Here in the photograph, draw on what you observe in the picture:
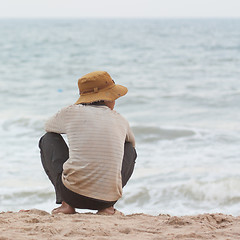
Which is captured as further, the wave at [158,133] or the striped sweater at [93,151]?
the wave at [158,133]

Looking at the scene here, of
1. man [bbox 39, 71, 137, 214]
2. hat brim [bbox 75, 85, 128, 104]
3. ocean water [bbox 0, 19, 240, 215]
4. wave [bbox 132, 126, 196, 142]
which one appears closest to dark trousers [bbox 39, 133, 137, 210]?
man [bbox 39, 71, 137, 214]

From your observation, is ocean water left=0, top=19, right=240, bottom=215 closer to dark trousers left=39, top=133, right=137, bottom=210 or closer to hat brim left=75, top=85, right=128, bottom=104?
dark trousers left=39, top=133, right=137, bottom=210

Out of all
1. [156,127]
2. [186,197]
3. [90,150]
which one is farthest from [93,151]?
[156,127]

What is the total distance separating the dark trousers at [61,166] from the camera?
2947 millimetres

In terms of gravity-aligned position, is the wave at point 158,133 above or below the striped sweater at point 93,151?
below

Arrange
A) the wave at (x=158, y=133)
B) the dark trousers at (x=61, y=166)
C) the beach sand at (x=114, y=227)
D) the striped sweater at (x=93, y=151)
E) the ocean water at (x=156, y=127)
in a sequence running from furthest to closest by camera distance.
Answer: the wave at (x=158, y=133) → the ocean water at (x=156, y=127) → the dark trousers at (x=61, y=166) → the striped sweater at (x=93, y=151) → the beach sand at (x=114, y=227)

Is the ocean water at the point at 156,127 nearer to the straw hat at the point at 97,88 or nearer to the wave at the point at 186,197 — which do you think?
the wave at the point at 186,197

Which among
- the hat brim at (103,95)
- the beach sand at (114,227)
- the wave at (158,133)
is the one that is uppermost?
the hat brim at (103,95)

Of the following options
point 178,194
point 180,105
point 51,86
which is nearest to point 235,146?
point 178,194

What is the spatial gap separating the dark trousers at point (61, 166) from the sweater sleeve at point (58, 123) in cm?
7

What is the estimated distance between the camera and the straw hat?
298 centimetres

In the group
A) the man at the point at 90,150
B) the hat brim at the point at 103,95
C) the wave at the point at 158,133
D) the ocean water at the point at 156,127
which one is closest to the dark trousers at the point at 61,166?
the man at the point at 90,150

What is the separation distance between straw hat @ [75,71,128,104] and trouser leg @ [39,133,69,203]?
29 cm

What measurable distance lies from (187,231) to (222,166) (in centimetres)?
356
